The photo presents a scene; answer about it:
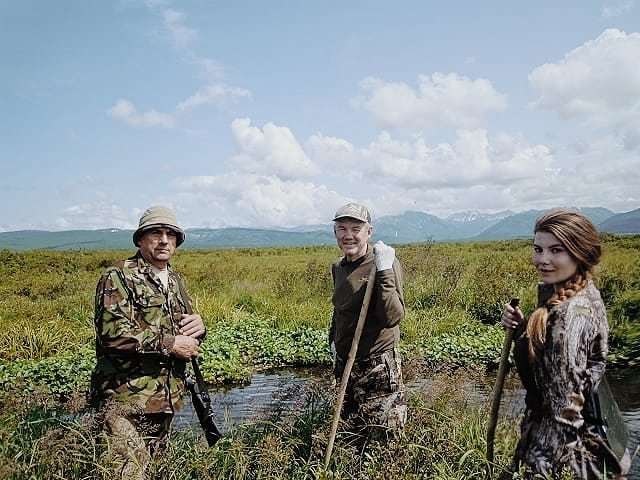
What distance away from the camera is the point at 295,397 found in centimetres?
450

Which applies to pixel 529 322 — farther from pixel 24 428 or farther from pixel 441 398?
pixel 24 428

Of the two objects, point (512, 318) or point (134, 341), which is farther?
point (134, 341)

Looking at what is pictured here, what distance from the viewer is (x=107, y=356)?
365 centimetres

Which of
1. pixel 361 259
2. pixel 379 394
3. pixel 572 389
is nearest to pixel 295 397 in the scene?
pixel 379 394

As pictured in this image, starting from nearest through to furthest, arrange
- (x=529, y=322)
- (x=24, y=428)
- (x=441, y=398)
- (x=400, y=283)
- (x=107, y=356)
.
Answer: (x=529, y=322) → (x=107, y=356) → (x=400, y=283) → (x=24, y=428) → (x=441, y=398)

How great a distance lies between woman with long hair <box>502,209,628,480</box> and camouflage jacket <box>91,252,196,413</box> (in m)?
2.37

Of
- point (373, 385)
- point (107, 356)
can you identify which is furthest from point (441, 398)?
point (107, 356)

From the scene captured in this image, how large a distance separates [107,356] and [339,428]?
1.78 metres

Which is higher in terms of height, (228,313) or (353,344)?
(353,344)

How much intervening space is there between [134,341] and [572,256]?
269cm

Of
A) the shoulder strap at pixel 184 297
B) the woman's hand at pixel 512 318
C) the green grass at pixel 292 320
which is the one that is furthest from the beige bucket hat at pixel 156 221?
the green grass at pixel 292 320

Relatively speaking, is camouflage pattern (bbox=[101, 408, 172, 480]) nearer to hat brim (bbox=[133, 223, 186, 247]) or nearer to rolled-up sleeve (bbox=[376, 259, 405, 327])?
hat brim (bbox=[133, 223, 186, 247])

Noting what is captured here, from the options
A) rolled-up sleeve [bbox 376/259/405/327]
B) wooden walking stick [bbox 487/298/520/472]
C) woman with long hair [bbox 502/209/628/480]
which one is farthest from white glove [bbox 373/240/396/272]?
woman with long hair [bbox 502/209/628/480]

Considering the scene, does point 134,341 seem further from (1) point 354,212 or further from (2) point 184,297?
(1) point 354,212
